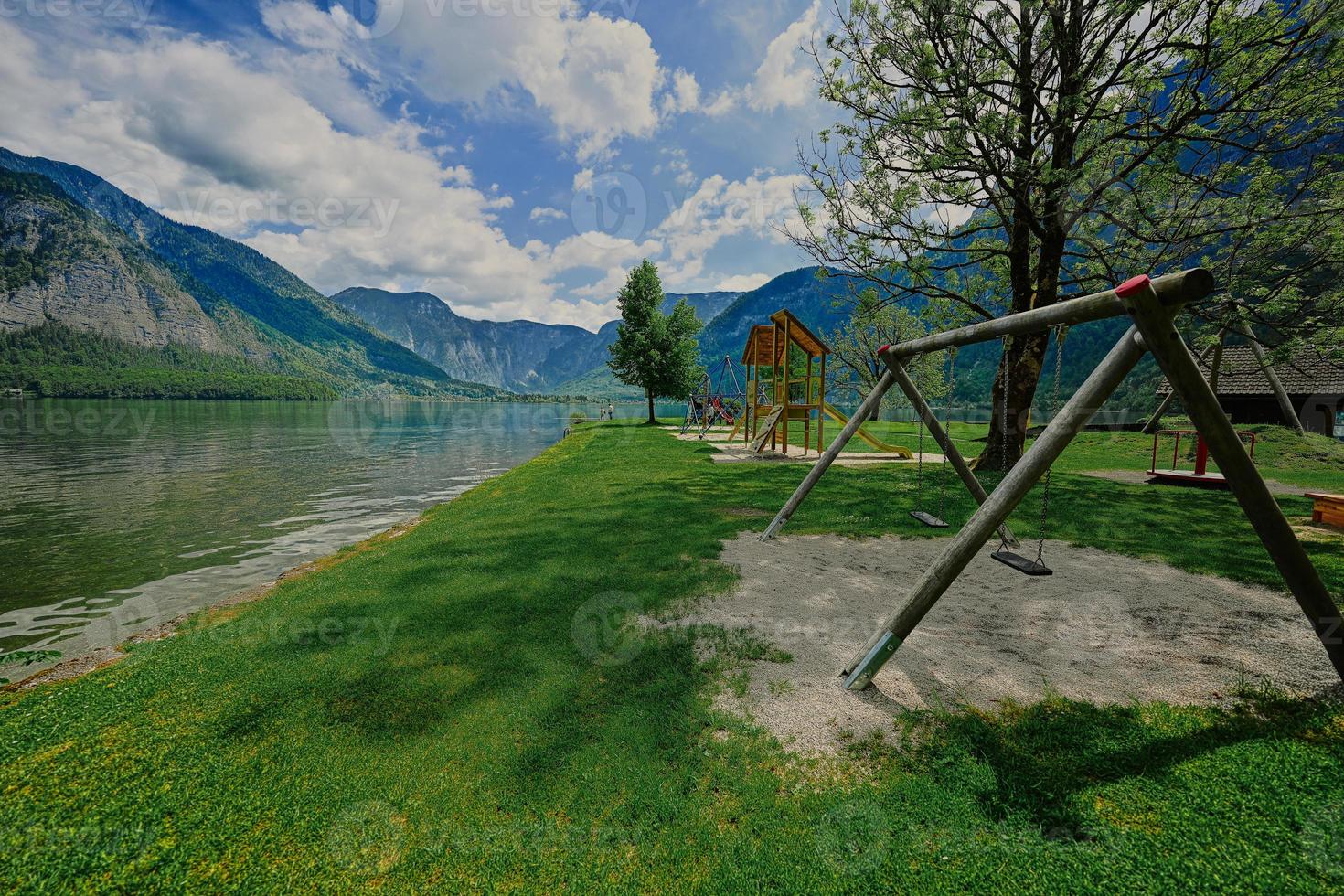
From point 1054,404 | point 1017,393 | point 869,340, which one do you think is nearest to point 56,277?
point 869,340

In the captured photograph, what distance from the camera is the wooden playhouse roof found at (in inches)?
860

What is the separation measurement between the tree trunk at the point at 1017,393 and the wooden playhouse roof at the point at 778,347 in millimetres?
7502

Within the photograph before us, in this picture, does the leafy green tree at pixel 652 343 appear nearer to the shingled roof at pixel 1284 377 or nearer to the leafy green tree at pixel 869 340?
the leafy green tree at pixel 869 340

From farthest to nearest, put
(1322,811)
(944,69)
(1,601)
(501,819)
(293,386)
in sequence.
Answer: (293,386)
(944,69)
(1,601)
(501,819)
(1322,811)

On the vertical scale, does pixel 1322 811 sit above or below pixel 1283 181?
below

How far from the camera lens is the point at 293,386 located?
191375 mm

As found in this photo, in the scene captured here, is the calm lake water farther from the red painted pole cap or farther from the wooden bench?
the wooden bench

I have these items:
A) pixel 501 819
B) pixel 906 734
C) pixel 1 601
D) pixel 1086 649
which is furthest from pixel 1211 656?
pixel 1 601

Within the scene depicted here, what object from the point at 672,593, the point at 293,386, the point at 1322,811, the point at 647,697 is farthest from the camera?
the point at 293,386

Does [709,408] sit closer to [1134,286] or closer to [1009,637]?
[1009,637]

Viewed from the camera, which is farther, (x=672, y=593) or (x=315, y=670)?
(x=672, y=593)

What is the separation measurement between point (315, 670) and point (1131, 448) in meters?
29.8

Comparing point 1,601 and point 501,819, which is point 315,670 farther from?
point 1,601

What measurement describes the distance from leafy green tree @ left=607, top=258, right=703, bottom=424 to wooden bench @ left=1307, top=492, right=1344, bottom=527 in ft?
124
